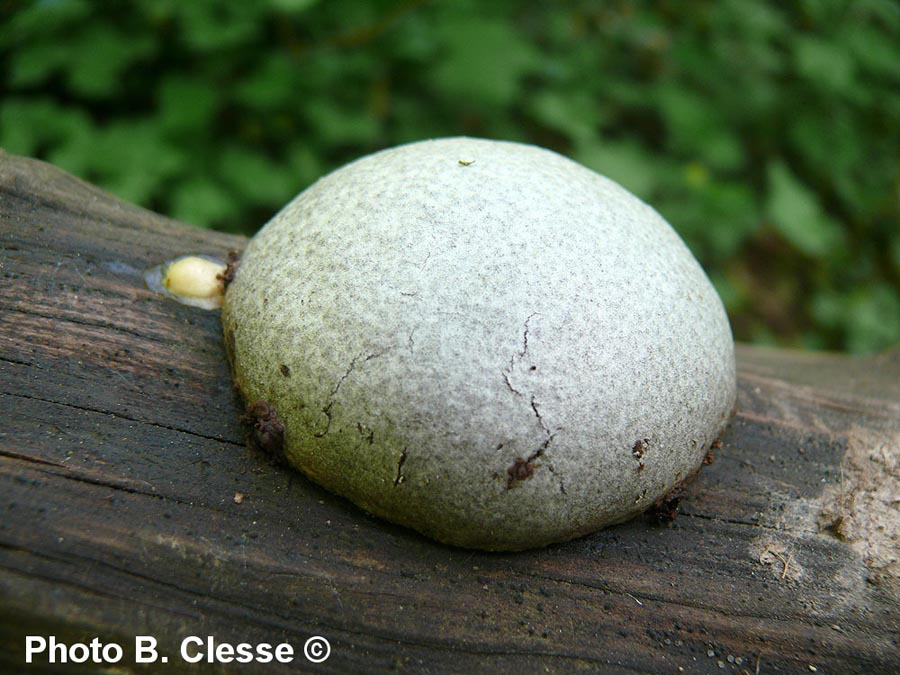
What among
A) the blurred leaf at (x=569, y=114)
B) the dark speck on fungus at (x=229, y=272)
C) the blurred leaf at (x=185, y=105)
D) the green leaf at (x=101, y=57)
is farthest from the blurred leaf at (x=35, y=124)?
the blurred leaf at (x=569, y=114)

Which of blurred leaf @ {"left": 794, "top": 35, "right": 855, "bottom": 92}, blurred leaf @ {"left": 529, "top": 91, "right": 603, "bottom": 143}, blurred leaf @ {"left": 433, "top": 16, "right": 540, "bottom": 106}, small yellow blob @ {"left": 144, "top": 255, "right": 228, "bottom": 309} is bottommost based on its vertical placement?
small yellow blob @ {"left": 144, "top": 255, "right": 228, "bottom": 309}

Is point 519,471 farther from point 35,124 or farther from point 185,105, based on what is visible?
point 35,124

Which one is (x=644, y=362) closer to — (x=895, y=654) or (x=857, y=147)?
(x=895, y=654)

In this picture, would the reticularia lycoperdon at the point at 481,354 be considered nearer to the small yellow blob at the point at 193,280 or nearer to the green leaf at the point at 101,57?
the small yellow blob at the point at 193,280

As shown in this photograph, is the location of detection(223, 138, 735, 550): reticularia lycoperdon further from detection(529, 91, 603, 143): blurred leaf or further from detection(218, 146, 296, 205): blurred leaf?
detection(529, 91, 603, 143): blurred leaf

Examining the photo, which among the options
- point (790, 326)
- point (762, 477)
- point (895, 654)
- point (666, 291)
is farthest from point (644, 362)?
point (790, 326)

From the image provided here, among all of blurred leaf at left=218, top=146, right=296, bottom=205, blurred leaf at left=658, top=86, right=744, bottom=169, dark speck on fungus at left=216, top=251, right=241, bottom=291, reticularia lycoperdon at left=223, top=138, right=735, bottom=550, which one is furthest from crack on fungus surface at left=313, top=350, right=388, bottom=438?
blurred leaf at left=658, top=86, right=744, bottom=169
